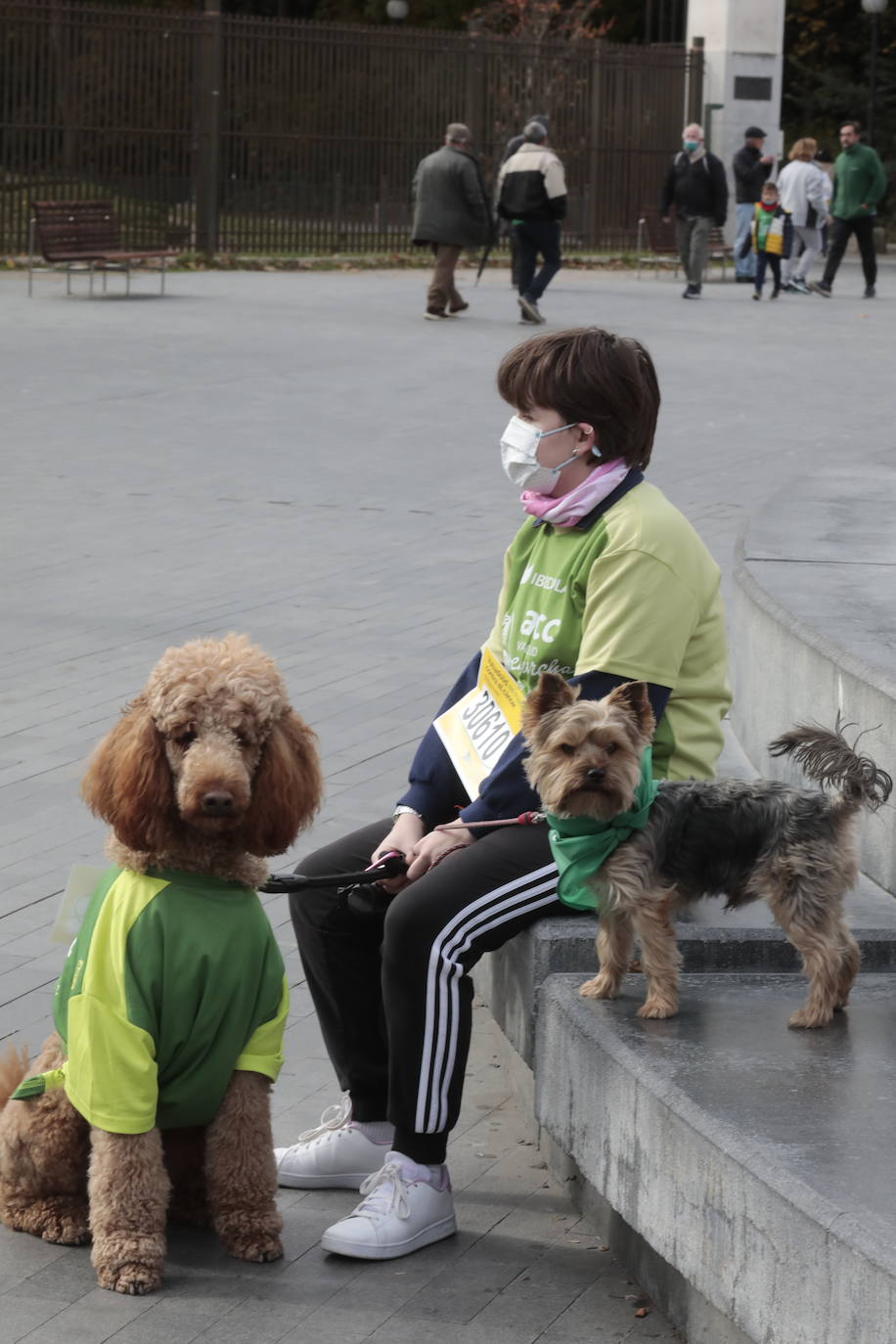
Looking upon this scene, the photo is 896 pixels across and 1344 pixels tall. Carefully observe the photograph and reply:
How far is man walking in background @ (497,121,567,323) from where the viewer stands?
1983cm

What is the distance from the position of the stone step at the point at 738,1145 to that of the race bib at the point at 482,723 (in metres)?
0.54

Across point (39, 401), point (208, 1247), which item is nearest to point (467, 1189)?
point (208, 1247)

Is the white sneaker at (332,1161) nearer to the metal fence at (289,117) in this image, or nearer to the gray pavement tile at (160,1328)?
the gray pavement tile at (160,1328)

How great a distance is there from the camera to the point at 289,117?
90.8 feet

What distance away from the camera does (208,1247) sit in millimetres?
3662

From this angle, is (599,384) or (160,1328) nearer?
(160,1328)

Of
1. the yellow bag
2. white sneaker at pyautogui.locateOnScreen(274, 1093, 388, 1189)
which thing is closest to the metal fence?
the yellow bag

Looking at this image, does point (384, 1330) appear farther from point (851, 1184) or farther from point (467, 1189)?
point (851, 1184)

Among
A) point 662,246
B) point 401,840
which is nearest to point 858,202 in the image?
point 662,246

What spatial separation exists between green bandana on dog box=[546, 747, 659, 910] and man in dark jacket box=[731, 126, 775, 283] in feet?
81.6

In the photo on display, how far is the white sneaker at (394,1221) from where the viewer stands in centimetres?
358

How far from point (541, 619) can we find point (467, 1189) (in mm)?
1222

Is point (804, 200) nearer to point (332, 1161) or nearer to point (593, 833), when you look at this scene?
point (332, 1161)

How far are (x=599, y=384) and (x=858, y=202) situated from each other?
22.0m
